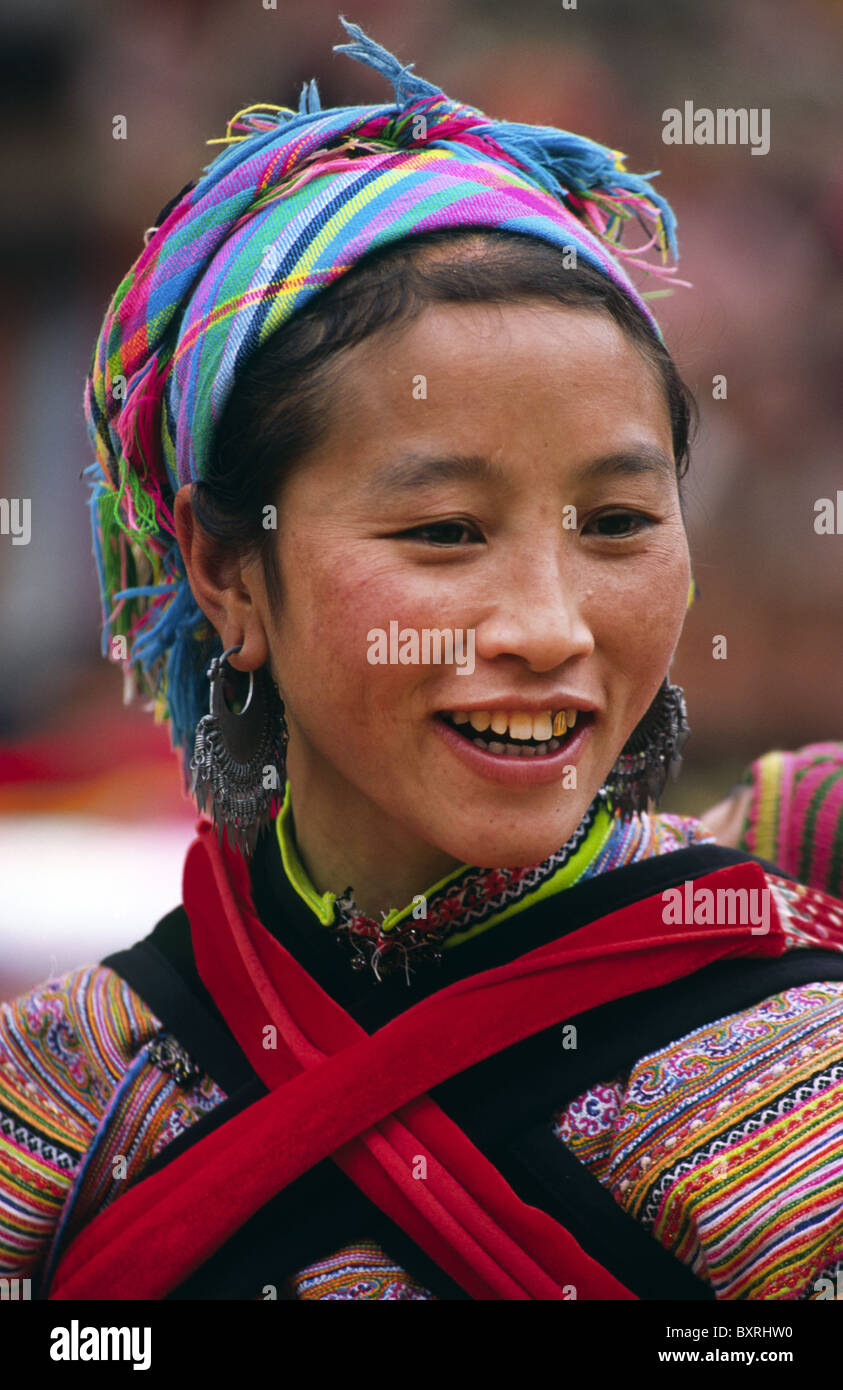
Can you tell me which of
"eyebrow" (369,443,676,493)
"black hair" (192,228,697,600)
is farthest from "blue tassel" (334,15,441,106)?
"eyebrow" (369,443,676,493)

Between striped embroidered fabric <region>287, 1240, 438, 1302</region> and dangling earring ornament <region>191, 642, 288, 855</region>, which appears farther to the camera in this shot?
dangling earring ornament <region>191, 642, 288, 855</region>

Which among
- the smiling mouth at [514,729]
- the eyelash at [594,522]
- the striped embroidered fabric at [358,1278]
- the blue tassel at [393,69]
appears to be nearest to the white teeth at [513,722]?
the smiling mouth at [514,729]

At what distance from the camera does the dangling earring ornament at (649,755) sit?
1.68 m

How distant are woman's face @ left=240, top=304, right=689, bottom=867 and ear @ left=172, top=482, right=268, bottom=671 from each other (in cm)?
10

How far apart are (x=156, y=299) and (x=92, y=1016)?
0.93 metres

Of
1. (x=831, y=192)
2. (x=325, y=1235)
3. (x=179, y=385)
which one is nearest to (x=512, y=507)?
(x=179, y=385)

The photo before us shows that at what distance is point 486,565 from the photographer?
4.49 ft

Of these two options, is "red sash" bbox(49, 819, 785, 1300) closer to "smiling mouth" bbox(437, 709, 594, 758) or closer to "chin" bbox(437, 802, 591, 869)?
"chin" bbox(437, 802, 591, 869)

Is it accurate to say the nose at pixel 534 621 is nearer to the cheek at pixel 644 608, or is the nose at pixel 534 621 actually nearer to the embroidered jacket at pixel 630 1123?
the cheek at pixel 644 608

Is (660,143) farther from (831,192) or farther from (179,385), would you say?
(179,385)

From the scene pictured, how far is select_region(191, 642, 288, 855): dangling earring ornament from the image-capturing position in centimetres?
163

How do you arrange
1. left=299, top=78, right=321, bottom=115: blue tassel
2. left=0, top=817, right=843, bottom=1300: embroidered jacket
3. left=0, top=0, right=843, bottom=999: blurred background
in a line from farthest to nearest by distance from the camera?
left=0, top=0, right=843, bottom=999: blurred background, left=299, top=78, right=321, bottom=115: blue tassel, left=0, top=817, right=843, bottom=1300: embroidered jacket

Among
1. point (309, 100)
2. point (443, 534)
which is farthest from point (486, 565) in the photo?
point (309, 100)

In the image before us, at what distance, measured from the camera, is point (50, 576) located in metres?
4.91
